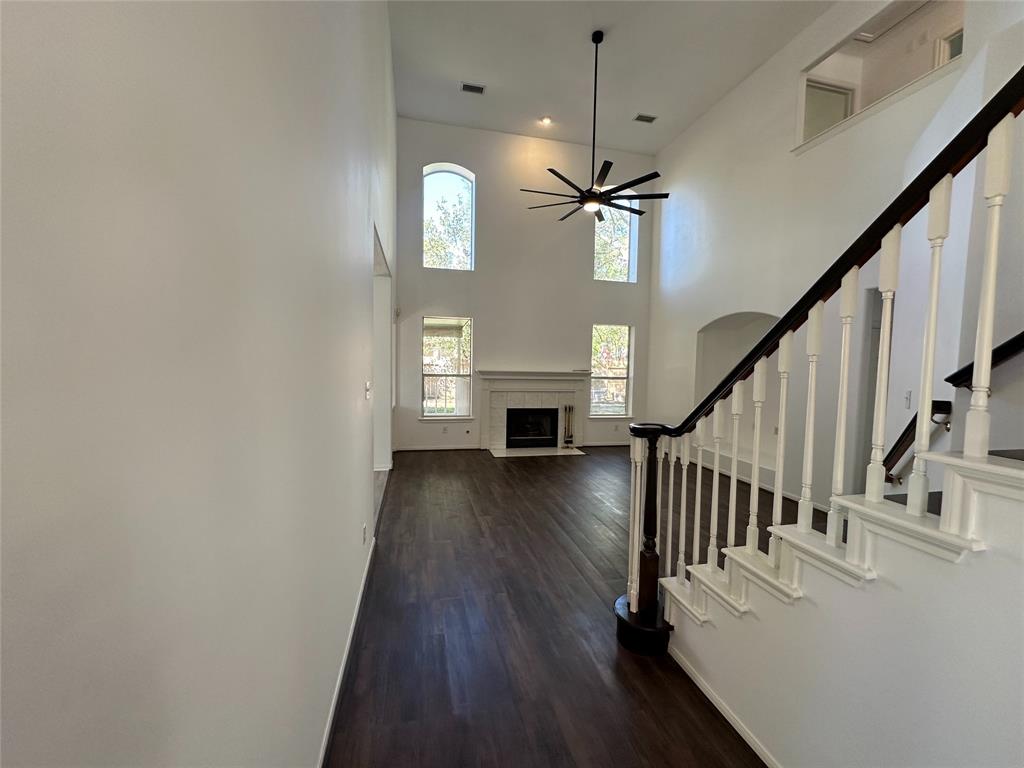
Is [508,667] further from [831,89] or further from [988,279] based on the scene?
[831,89]

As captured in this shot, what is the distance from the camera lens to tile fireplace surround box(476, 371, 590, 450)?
7.72 metres

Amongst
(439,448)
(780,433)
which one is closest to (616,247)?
(439,448)

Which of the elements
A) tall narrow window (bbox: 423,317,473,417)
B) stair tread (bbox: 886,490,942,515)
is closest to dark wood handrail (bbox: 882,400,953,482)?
stair tread (bbox: 886,490,942,515)

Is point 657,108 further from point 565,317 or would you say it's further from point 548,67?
point 565,317

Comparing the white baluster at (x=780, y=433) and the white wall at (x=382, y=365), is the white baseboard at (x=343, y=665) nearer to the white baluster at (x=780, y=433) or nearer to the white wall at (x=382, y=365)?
the white baluster at (x=780, y=433)

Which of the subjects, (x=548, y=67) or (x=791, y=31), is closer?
(x=791, y=31)

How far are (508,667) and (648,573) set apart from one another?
855 millimetres

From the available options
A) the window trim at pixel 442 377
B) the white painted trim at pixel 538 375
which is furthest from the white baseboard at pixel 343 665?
the white painted trim at pixel 538 375

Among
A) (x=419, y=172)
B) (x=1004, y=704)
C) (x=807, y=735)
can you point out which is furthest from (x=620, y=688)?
(x=419, y=172)

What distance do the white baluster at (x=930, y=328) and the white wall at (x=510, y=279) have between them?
263 inches

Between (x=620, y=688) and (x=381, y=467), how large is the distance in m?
4.47

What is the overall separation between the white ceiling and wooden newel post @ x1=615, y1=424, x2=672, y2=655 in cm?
493

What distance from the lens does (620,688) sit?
211 centimetres

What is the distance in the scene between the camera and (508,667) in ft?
7.31
